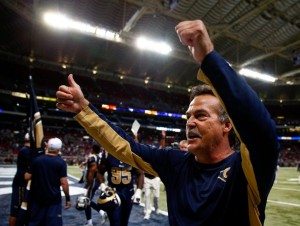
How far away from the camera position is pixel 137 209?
10.1m

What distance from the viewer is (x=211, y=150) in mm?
1931

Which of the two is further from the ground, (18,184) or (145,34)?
(145,34)

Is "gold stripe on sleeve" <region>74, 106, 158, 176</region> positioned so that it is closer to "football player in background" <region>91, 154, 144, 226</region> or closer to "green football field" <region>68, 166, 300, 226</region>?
"football player in background" <region>91, 154, 144, 226</region>

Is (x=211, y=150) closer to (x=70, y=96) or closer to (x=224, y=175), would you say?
(x=224, y=175)

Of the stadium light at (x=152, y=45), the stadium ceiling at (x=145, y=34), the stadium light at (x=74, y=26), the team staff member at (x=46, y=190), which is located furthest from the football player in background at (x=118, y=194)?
the stadium light at (x=152, y=45)

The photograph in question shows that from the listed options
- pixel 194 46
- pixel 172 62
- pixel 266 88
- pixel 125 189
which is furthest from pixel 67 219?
pixel 266 88

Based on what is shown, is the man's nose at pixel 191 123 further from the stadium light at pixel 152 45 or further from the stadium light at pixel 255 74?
the stadium light at pixel 255 74

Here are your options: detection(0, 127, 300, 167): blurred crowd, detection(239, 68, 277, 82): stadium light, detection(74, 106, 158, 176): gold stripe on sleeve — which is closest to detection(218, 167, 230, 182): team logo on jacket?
detection(74, 106, 158, 176): gold stripe on sleeve

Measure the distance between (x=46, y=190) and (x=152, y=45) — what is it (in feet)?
64.8

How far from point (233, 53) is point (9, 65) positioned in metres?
24.6

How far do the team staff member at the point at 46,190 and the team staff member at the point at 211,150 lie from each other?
150 inches

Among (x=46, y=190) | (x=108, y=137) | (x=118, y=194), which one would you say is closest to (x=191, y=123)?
(x=108, y=137)

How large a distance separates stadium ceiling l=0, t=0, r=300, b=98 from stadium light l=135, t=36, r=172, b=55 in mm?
463

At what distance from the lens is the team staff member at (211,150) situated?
4.16 ft
